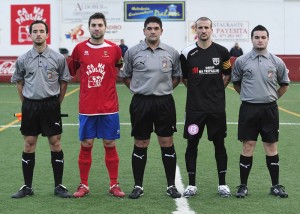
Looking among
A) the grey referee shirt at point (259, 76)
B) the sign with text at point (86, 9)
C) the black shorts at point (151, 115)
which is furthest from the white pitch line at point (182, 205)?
the sign with text at point (86, 9)

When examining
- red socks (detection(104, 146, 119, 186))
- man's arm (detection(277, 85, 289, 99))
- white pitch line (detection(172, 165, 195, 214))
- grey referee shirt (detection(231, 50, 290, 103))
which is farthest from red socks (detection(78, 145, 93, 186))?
man's arm (detection(277, 85, 289, 99))

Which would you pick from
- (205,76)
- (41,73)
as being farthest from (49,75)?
(205,76)

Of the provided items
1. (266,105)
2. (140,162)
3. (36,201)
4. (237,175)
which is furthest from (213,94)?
(36,201)

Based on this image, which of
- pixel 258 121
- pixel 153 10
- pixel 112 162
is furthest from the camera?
pixel 153 10

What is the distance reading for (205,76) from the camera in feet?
24.1

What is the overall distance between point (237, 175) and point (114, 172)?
1.89 meters

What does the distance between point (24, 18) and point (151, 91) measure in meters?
28.8

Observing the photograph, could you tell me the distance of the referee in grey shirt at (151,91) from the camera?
289 inches

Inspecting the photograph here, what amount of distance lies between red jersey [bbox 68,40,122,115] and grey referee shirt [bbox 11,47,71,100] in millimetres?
238

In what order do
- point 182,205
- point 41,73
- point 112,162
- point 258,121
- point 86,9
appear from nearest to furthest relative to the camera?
point 182,205
point 41,73
point 258,121
point 112,162
point 86,9

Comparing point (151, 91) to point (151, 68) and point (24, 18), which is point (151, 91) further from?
point (24, 18)

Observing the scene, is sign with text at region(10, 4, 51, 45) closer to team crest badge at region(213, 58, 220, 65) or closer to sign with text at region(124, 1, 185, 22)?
sign with text at region(124, 1, 185, 22)

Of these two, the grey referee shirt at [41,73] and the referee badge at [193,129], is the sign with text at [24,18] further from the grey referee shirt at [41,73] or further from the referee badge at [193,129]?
the referee badge at [193,129]

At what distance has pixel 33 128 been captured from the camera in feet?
24.3
